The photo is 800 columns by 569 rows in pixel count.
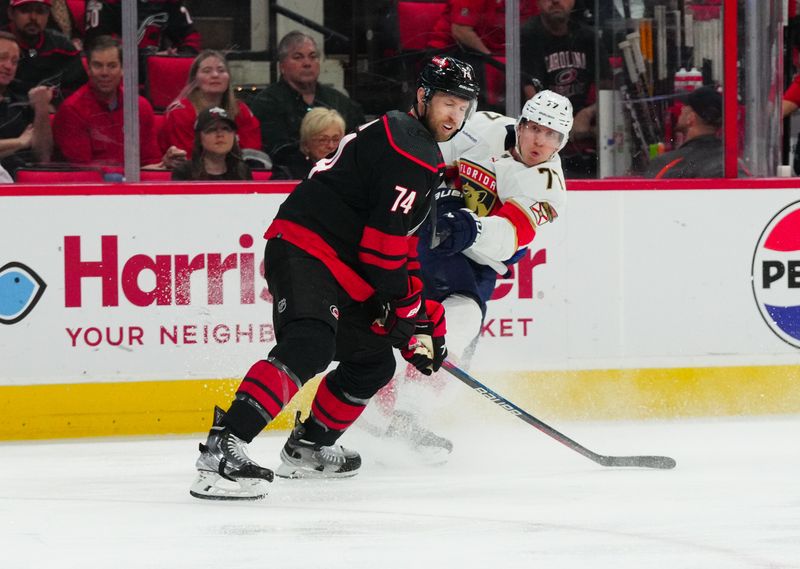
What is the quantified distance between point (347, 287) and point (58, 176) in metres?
1.34

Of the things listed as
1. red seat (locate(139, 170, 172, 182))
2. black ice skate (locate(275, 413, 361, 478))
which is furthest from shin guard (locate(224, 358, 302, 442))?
red seat (locate(139, 170, 172, 182))

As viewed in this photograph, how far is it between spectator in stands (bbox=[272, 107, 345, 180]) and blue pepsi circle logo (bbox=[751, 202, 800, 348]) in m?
1.52

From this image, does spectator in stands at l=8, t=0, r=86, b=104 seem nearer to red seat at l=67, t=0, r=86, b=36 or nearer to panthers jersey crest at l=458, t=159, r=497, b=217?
red seat at l=67, t=0, r=86, b=36

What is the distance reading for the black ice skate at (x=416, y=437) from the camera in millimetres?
3676

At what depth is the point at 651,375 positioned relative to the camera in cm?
450

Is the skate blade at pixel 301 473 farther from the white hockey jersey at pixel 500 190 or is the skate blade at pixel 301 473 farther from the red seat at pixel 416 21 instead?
the red seat at pixel 416 21

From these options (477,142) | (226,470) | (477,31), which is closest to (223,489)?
(226,470)

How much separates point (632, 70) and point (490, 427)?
1.34m

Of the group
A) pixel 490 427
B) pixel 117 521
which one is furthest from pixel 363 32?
pixel 117 521

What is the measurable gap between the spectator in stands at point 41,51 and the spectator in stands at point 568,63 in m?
1.49

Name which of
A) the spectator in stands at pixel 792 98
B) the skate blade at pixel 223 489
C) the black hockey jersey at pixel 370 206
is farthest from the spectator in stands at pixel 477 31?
the skate blade at pixel 223 489

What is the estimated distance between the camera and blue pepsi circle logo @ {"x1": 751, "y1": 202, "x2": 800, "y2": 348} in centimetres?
456

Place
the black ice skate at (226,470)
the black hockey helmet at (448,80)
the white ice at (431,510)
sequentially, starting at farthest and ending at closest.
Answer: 1. the black hockey helmet at (448,80)
2. the black ice skate at (226,470)
3. the white ice at (431,510)

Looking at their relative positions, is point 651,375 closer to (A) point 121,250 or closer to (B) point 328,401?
(B) point 328,401
